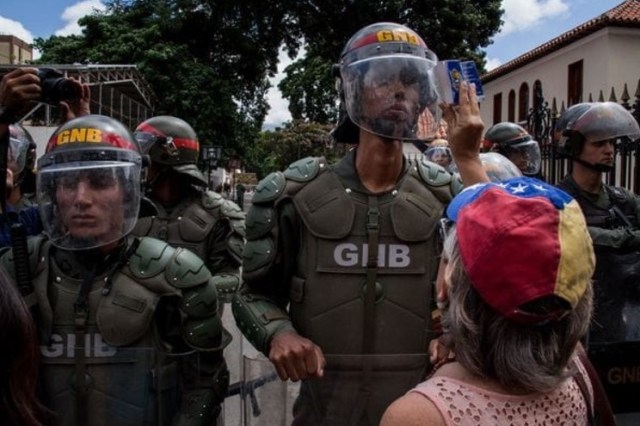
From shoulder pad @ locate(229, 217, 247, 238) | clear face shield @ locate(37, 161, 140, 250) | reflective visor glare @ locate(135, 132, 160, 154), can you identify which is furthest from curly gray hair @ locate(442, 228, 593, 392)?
reflective visor glare @ locate(135, 132, 160, 154)

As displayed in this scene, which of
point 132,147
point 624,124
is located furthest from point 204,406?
point 624,124

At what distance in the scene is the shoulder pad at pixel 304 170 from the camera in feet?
8.26

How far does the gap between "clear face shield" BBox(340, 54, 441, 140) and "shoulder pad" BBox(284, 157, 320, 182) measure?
227mm

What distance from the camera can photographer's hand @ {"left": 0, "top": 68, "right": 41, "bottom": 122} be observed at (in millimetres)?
2328

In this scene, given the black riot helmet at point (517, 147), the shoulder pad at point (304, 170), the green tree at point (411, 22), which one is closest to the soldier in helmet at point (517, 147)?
the black riot helmet at point (517, 147)

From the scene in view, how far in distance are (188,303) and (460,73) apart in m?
1.10

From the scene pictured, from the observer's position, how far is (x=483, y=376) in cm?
138

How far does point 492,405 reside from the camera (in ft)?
4.37

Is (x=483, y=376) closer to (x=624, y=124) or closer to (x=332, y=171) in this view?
(x=332, y=171)

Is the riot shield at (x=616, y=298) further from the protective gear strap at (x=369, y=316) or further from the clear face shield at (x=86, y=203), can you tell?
the clear face shield at (x=86, y=203)

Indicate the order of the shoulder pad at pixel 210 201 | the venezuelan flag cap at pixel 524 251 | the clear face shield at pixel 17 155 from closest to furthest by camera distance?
the venezuelan flag cap at pixel 524 251, the clear face shield at pixel 17 155, the shoulder pad at pixel 210 201

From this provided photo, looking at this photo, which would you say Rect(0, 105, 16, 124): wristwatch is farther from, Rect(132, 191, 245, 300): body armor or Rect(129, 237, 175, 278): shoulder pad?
Rect(132, 191, 245, 300): body armor

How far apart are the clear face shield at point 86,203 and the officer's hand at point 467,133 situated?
107 centimetres

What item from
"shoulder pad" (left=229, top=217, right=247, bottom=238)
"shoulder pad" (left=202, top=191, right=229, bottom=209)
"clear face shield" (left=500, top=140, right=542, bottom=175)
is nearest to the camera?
"shoulder pad" (left=229, top=217, right=247, bottom=238)
